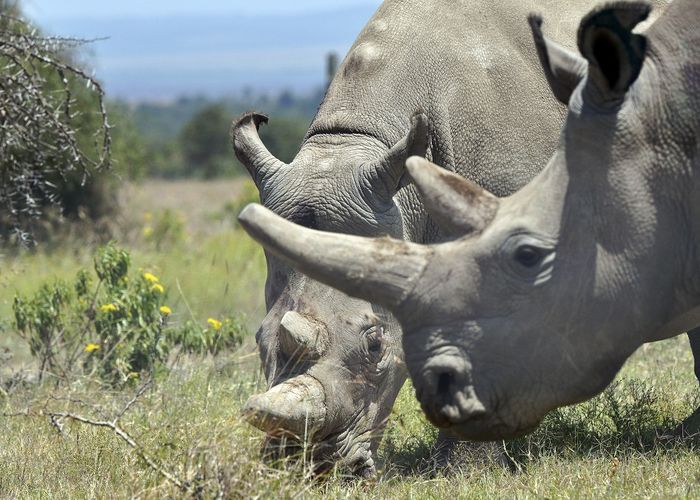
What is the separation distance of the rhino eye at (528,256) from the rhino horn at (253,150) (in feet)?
6.71

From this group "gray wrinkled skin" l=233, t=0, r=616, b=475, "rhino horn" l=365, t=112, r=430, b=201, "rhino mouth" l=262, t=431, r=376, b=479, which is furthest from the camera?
"rhino horn" l=365, t=112, r=430, b=201

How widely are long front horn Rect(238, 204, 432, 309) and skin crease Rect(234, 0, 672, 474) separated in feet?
3.82

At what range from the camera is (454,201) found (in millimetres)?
4621

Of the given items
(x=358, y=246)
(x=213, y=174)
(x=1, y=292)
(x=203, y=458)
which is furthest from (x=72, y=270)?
(x=213, y=174)

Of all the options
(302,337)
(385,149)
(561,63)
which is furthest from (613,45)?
(385,149)

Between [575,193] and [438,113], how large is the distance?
76.5 inches

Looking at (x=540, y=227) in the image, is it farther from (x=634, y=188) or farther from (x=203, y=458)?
(x=203, y=458)

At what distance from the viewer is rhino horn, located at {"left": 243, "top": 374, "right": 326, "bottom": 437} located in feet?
17.5

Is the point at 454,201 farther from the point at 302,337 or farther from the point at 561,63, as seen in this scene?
the point at 302,337

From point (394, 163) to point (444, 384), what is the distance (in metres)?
1.68

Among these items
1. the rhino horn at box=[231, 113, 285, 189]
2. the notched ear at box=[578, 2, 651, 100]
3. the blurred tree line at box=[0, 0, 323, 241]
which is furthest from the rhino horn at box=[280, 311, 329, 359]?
the blurred tree line at box=[0, 0, 323, 241]

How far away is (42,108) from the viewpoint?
7805 millimetres

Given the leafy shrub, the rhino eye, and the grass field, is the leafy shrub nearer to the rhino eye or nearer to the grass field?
the grass field

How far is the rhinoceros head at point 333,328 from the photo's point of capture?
552cm
